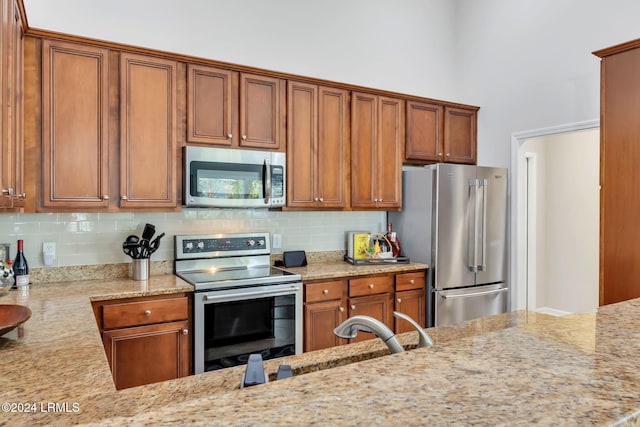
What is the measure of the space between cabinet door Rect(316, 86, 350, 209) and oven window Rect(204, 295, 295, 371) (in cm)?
101

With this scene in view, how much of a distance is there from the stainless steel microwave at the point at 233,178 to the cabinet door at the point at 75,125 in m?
0.56

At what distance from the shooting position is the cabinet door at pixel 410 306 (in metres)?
3.65

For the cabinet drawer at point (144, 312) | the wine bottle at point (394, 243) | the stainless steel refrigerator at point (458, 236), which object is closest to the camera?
the cabinet drawer at point (144, 312)

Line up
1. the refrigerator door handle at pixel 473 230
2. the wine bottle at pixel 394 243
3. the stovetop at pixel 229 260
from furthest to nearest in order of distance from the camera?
the wine bottle at pixel 394 243 → the refrigerator door handle at pixel 473 230 → the stovetop at pixel 229 260

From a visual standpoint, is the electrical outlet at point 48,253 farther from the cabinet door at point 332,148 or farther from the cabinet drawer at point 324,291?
the cabinet door at point 332,148

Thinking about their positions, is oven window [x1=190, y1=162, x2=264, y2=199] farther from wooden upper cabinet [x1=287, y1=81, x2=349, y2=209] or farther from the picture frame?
the picture frame

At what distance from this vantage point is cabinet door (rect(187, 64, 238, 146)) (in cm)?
308

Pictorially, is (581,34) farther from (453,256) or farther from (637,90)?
(453,256)

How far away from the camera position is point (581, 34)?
359cm

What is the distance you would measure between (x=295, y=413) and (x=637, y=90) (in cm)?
304

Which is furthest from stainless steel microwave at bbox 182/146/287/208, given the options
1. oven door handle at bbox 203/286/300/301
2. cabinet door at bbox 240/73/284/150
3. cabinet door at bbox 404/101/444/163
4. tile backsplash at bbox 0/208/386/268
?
cabinet door at bbox 404/101/444/163

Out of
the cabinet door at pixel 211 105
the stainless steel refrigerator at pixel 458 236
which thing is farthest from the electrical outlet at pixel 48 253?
the stainless steel refrigerator at pixel 458 236

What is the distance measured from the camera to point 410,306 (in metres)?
3.71

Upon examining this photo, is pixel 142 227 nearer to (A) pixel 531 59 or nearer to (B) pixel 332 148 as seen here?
(B) pixel 332 148
